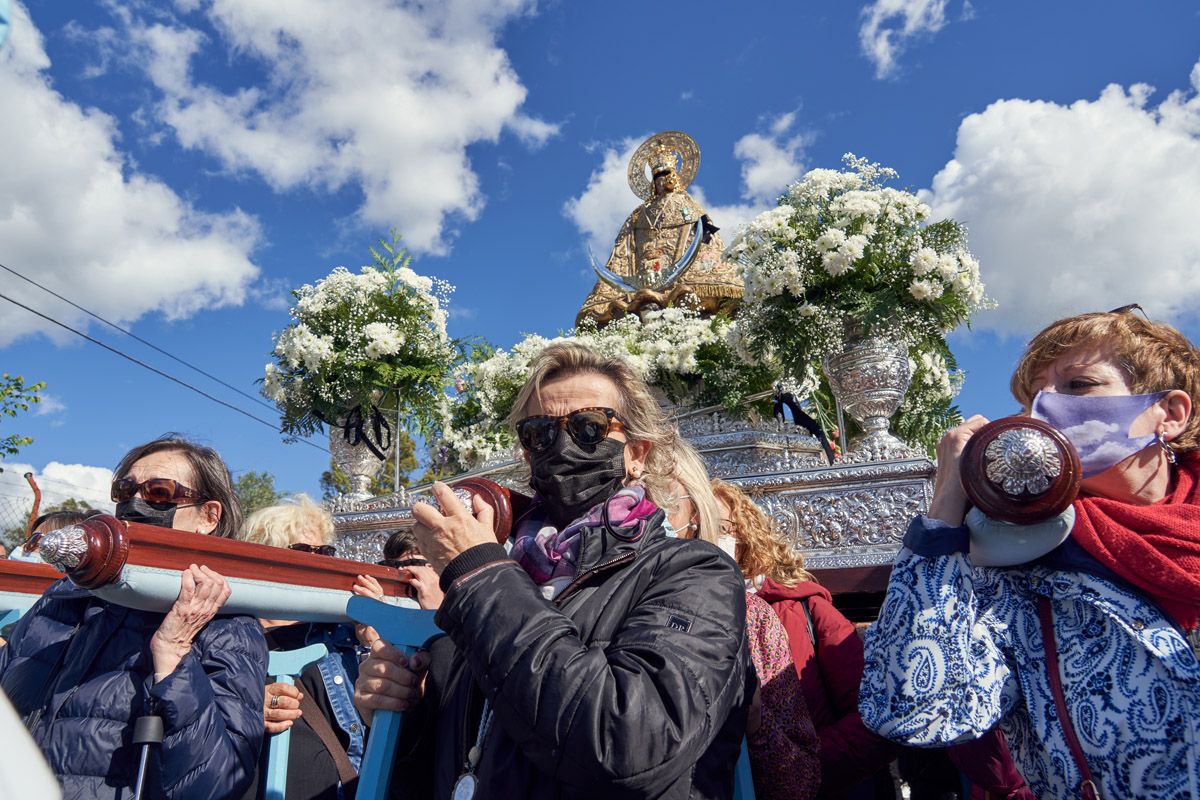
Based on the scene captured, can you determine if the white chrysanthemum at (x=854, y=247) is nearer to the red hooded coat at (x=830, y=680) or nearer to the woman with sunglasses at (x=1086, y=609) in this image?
the red hooded coat at (x=830, y=680)

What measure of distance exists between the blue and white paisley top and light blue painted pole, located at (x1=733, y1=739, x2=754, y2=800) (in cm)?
31

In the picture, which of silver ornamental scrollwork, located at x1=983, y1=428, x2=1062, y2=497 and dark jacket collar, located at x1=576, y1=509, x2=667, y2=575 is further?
dark jacket collar, located at x1=576, y1=509, x2=667, y2=575

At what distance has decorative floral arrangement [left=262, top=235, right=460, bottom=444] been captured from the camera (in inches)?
251

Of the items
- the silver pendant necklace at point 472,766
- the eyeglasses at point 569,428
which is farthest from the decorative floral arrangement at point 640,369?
the silver pendant necklace at point 472,766

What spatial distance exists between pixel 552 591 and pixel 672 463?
0.61 metres

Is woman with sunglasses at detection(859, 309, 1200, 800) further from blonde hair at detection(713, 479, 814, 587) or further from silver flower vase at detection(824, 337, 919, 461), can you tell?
silver flower vase at detection(824, 337, 919, 461)

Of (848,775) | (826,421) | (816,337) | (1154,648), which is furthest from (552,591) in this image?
(826,421)

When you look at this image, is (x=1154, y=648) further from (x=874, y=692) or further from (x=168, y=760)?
(x=168, y=760)

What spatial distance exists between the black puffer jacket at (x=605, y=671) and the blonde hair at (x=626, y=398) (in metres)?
0.35

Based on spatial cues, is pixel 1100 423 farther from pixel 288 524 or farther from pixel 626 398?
pixel 288 524

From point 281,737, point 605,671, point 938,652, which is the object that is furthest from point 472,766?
point 281,737

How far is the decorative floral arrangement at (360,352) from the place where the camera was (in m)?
6.38

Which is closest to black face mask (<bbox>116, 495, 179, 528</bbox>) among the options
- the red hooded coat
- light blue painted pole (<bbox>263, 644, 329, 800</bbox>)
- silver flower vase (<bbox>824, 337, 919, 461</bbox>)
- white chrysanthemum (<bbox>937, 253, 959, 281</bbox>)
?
light blue painted pole (<bbox>263, 644, 329, 800</bbox>)

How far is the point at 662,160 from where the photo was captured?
12.7 m
